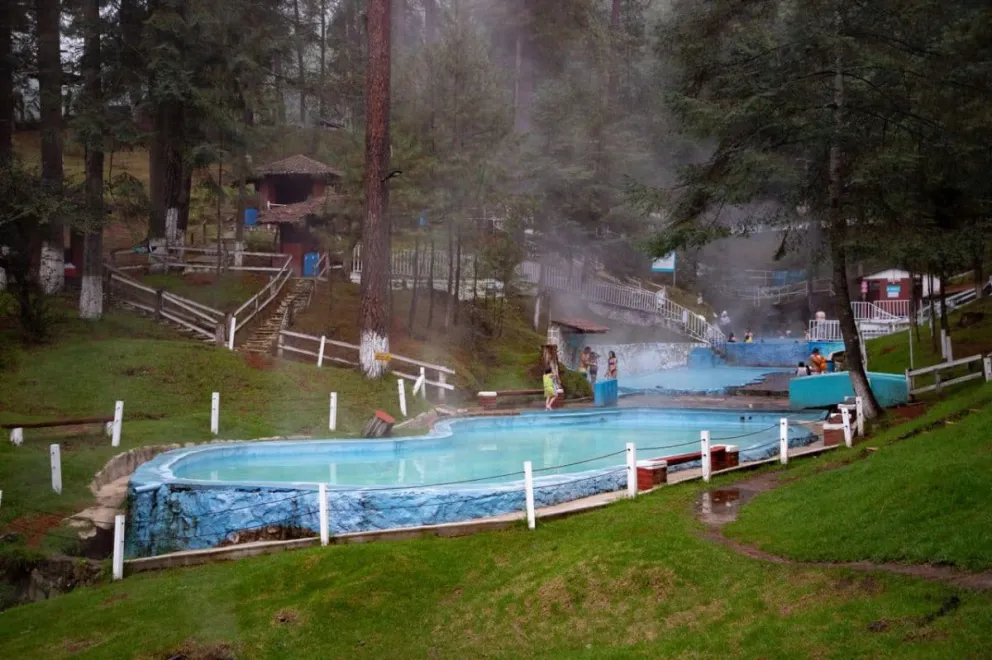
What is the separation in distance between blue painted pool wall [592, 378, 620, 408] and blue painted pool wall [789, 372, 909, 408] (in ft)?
18.0

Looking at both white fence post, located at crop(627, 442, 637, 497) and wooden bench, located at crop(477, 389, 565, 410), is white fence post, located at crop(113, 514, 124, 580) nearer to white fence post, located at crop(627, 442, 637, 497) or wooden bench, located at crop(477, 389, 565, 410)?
white fence post, located at crop(627, 442, 637, 497)

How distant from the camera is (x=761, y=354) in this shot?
46.3 metres

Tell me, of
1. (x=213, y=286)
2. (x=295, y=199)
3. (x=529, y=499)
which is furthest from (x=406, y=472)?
(x=295, y=199)

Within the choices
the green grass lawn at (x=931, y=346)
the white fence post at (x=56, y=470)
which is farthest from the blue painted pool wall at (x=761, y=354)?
the white fence post at (x=56, y=470)

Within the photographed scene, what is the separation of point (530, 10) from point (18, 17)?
105ft

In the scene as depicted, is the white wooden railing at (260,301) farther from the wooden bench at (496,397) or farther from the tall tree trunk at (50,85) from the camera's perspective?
the wooden bench at (496,397)

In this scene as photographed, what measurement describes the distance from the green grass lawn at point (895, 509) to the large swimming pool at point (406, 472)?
3550 mm

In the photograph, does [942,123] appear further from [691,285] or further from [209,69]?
[691,285]

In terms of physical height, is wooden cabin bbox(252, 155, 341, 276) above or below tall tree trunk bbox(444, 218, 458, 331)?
above

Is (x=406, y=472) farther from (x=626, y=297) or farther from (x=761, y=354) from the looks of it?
(x=761, y=354)

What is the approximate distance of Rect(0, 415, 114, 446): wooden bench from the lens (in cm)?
1741

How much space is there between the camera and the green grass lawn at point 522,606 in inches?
323

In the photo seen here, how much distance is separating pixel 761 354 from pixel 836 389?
2154 centimetres

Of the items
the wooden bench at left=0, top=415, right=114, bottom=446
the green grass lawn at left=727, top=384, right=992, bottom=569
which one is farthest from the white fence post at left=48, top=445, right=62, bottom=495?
the green grass lawn at left=727, top=384, right=992, bottom=569
